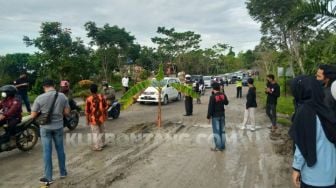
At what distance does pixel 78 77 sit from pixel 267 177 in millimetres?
22976

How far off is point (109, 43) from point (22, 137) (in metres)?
31.8

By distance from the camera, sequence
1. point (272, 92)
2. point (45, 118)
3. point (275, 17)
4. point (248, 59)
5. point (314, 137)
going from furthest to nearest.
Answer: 1. point (248, 59)
2. point (275, 17)
3. point (272, 92)
4. point (45, 118)
5. point (314, 137)

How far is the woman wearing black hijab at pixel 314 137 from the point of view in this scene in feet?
12.2

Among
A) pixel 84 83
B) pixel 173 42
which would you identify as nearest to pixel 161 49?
pixel 173 42

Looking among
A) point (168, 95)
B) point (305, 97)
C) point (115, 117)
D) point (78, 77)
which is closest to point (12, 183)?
point (305, 97)

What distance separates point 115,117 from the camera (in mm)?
15961

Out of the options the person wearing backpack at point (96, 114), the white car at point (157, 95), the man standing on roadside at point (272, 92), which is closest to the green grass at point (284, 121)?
the man standing on roadside at point (272, 92)

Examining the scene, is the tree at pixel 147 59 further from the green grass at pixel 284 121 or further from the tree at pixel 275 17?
the green grass at pixel 284 121

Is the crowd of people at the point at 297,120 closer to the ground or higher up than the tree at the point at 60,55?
closer to the ground

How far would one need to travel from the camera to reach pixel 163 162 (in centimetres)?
848

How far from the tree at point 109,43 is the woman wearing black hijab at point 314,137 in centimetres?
3567

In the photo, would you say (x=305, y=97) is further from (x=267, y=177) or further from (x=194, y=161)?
(x=194, y=161)

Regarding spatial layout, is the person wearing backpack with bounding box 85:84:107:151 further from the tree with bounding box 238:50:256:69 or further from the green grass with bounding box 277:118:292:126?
the tree with bounding box 238:50:256:69

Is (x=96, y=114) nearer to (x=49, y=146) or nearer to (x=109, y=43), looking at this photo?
(x=49, y=146)
